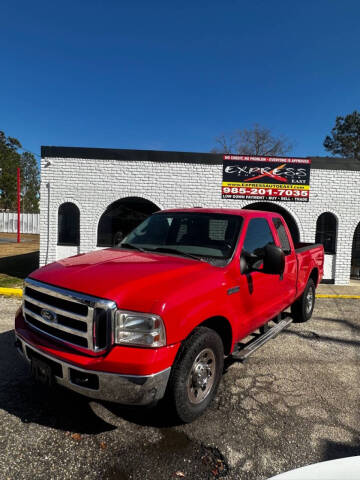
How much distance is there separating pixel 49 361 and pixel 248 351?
1929mm

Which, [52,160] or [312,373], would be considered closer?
[312,373]

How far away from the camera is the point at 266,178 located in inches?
369

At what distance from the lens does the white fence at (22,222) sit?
40125 mm

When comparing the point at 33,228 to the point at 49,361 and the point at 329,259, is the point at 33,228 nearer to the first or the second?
the point at 329,259

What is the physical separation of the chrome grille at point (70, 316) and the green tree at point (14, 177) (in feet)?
151

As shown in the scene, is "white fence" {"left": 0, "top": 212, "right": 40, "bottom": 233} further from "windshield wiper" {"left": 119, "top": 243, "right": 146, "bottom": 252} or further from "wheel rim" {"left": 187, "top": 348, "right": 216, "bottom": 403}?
"wheel rim" {"left": 187, "top": 348, "right": 216, "bottom": 403}

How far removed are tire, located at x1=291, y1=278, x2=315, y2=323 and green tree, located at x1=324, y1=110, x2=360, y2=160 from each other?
43988mm

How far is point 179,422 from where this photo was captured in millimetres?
2543

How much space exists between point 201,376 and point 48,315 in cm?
139

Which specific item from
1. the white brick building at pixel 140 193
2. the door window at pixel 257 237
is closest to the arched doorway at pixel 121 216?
the white brick building at pixel 140 193

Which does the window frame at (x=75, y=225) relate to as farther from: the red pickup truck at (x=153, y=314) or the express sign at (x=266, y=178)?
the red pickup truck at (x=153, y=314)

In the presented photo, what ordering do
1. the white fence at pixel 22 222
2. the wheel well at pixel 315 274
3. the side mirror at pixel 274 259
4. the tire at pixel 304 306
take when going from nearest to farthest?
the side mirror at pixel 274 259
the tire at pixel 304 306
the wheel well at pixel 315 274
the white fence at pixel 22 222

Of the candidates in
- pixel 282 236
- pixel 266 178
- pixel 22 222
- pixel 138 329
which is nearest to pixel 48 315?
pixel 138 329

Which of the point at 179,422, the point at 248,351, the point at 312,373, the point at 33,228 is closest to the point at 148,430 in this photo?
the point at 179,422
